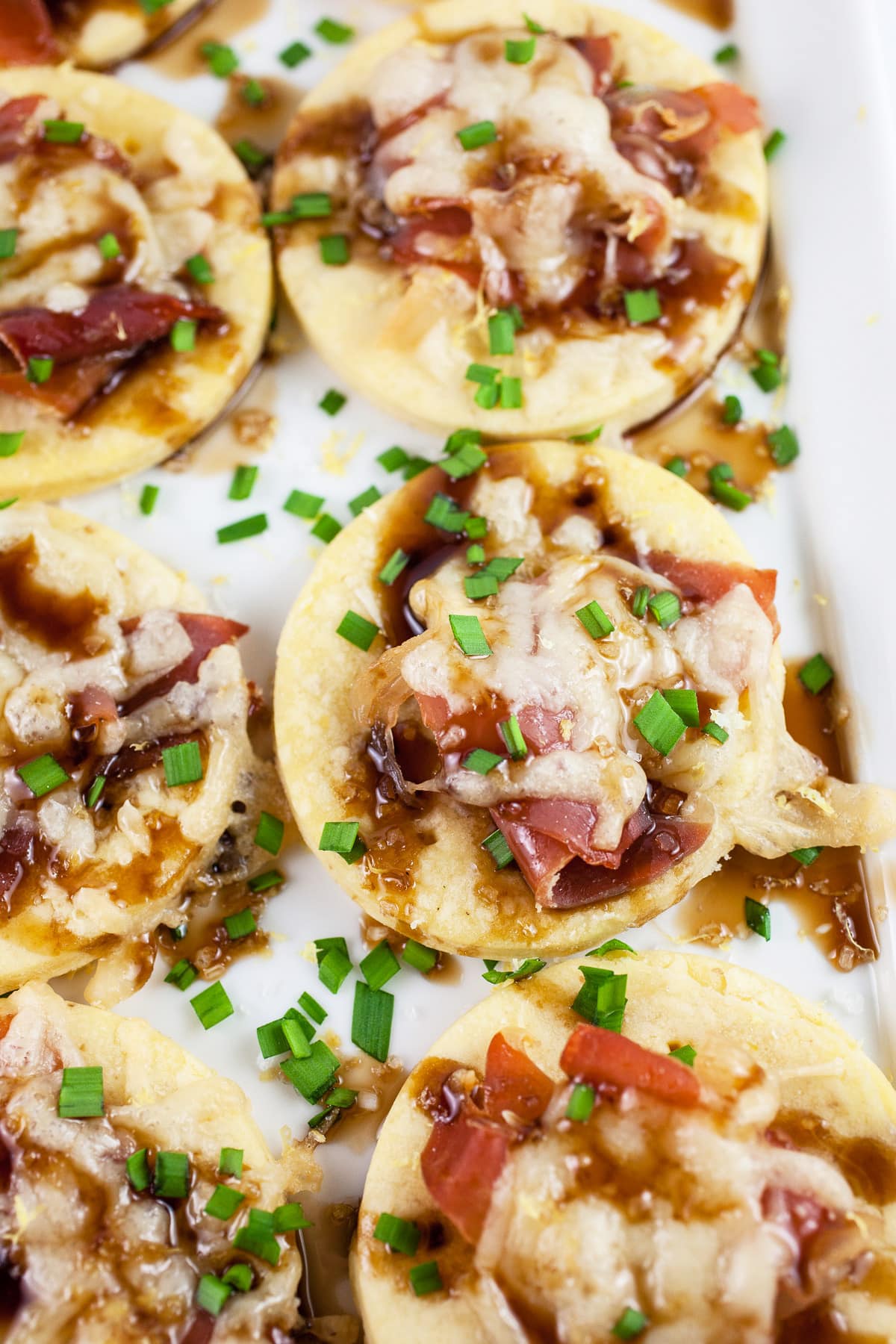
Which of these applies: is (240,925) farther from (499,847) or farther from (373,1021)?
(499,847)

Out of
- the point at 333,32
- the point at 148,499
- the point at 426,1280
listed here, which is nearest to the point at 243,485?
the point at 148,499

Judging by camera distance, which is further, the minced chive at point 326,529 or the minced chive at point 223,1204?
the minced chive at point 326,529

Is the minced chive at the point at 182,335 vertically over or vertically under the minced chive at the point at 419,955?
over

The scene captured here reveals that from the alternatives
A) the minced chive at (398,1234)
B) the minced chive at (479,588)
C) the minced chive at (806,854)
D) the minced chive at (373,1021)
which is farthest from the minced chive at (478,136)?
the minced chive at (398,1234)

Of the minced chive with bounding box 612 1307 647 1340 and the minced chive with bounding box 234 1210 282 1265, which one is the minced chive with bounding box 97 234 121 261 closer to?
the minced chive with bounding box 234 1210 282 1265

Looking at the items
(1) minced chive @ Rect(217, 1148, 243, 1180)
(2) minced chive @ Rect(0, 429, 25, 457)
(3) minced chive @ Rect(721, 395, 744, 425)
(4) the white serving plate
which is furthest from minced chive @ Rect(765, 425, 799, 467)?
(1) minced chive @ Rect(217, 1148, 243, 1180)

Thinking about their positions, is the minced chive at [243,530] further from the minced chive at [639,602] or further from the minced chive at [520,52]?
the minced chive at [520,52]
